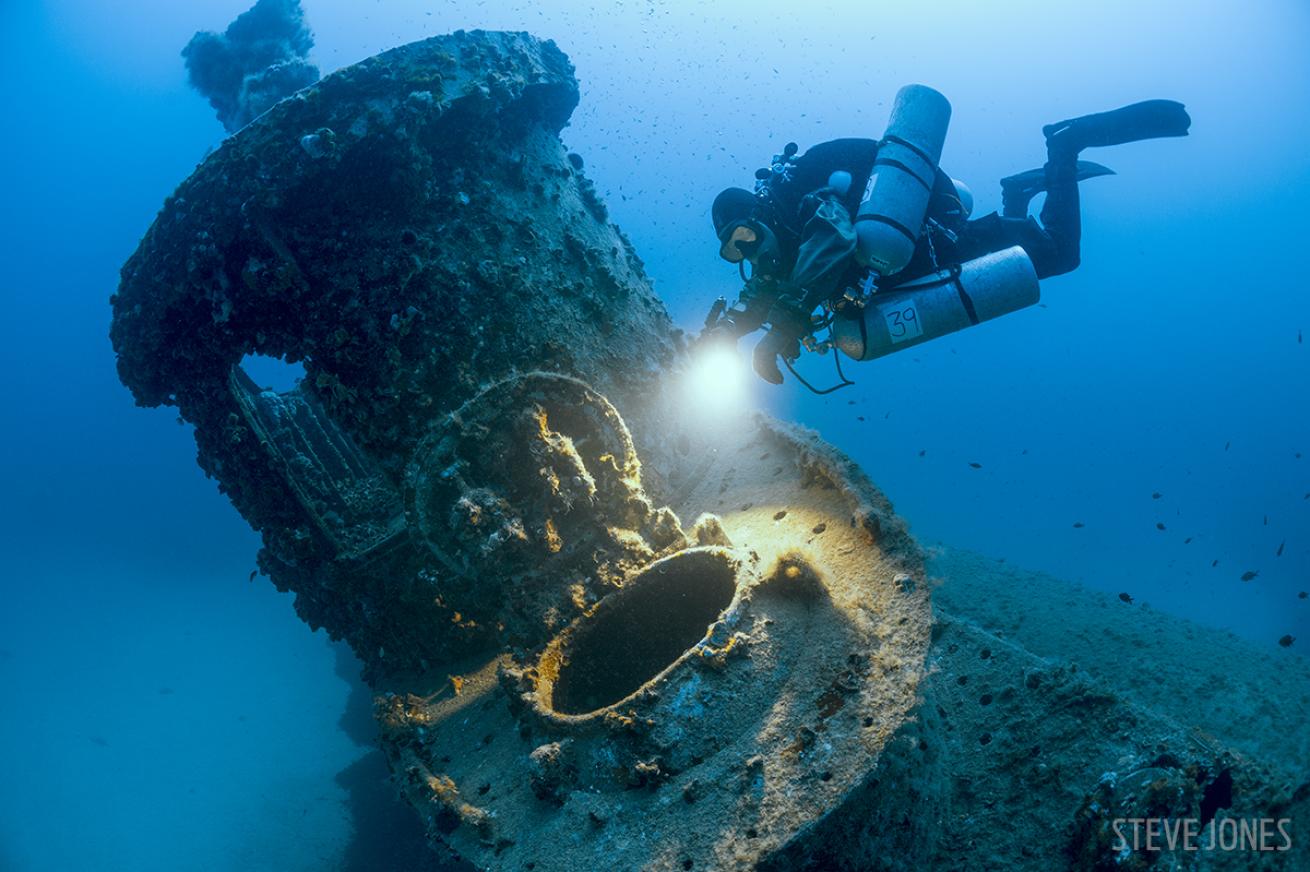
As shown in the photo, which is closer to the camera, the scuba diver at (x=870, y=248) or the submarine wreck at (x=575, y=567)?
the submarine wreck at (x=575, y=567)

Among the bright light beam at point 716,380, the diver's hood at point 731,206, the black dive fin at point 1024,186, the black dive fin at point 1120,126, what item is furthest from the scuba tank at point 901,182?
the black dive fin at point 1120,126

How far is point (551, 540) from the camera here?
442 cm

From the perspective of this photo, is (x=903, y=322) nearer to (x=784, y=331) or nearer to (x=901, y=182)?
(x=784, y=331)

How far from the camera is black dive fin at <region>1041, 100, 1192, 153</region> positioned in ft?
22.2

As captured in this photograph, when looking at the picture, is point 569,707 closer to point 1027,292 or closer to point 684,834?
point 684,834

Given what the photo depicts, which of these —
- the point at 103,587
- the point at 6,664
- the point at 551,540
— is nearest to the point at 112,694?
the point at 6,664

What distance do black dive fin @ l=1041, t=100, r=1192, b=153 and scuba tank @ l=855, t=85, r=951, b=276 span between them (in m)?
1.82

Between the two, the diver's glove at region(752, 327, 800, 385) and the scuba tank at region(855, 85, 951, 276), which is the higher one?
the scuba tank at region(855, 85, 951, 276)

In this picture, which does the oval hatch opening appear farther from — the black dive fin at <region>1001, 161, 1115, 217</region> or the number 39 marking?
the black dive fin at <region>1001, 161, 1115, 217</region>

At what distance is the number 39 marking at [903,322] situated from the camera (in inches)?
217

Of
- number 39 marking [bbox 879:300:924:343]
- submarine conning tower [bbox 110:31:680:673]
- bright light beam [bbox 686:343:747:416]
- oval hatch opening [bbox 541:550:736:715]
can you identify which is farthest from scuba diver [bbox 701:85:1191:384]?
oval hatch opening [bbox 541:550:736:715]

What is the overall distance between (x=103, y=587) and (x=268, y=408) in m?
47.9

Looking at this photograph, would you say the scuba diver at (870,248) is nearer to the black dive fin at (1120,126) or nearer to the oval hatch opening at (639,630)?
the black dive fin at (1120,126)

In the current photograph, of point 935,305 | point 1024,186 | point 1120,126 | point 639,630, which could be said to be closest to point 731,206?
point 935,305
